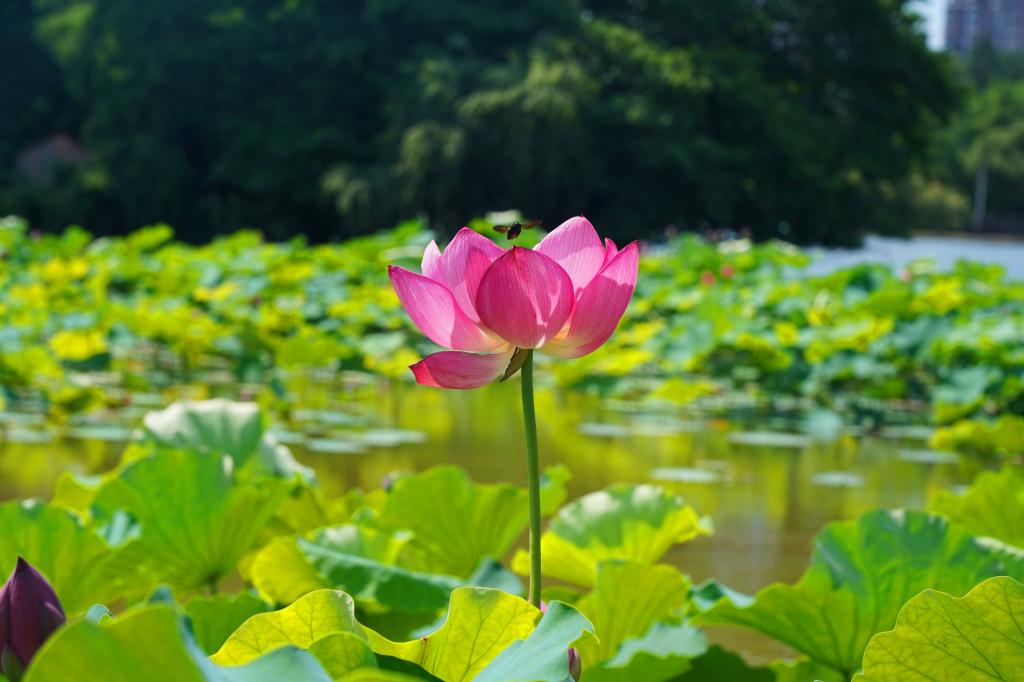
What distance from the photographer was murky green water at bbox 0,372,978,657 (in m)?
1.94

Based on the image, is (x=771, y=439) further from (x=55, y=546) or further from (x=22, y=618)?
(x=22, y=618)

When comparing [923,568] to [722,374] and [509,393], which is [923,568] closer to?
[509,393]

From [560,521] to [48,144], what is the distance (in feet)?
68.3

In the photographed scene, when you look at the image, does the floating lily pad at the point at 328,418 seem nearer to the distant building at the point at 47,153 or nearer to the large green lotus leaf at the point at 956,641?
the large green lotus leaf at the point at 956,641

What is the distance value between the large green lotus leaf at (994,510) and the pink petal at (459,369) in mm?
546

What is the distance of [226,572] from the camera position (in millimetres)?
955

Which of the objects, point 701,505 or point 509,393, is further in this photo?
point 509,393

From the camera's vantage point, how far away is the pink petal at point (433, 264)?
0.55 meters

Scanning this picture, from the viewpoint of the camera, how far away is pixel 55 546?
769 millimetres

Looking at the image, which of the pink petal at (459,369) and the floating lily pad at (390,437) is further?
the floating lily pad at (390,437)

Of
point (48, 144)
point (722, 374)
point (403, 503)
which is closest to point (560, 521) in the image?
point (403, 503)

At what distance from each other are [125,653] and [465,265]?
0.84 feet

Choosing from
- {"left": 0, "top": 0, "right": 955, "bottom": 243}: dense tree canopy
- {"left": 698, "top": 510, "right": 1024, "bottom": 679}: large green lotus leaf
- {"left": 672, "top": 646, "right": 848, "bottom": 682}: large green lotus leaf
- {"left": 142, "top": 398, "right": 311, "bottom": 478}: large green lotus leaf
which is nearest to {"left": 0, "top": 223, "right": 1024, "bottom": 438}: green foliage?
{"left": 142, "top": 398, "right": 311, "bottom": 478}: large green lotus leaf

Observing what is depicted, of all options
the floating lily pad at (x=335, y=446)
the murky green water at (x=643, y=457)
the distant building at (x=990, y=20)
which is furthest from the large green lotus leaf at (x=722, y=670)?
the distant building at (x=990, y=20)
